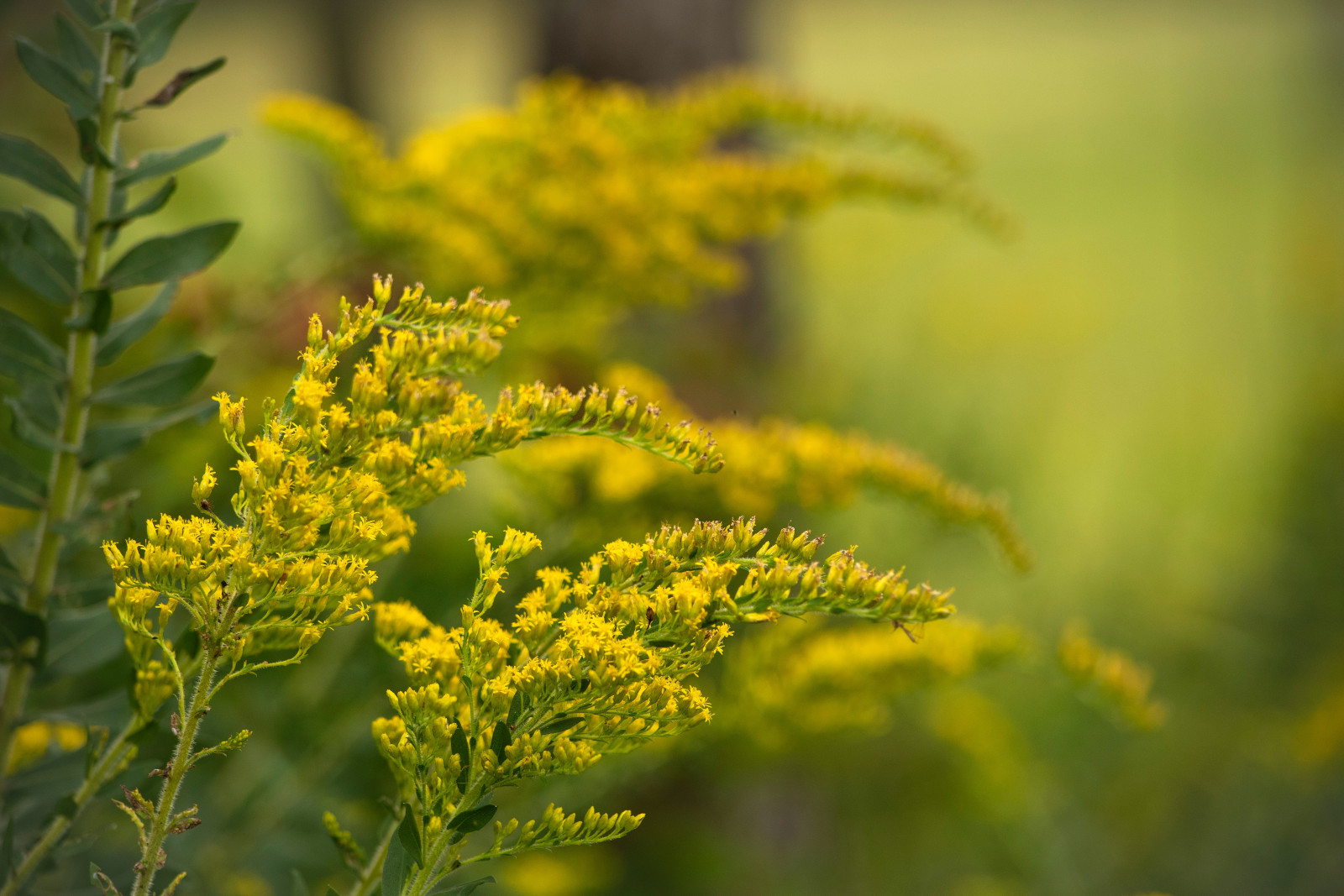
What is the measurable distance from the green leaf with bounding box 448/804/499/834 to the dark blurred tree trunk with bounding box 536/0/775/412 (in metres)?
1.32

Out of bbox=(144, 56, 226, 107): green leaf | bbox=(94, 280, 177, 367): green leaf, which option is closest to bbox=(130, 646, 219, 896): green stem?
bbox=(94, 280, 177, 367): green leaf

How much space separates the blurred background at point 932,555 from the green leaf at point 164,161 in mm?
414

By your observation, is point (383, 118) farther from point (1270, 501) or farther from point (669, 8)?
point (1270, 501)

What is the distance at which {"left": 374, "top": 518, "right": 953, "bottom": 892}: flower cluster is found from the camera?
0.50 meters

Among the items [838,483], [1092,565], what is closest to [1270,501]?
[1092,565]

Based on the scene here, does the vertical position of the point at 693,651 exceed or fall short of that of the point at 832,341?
it exceeds it

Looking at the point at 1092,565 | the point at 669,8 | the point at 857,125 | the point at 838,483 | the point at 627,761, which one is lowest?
the point at 1092,565

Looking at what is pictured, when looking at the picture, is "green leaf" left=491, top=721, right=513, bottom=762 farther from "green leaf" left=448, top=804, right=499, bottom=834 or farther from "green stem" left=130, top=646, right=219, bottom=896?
"green stem" left=130, top=646, right=219, bottom=896

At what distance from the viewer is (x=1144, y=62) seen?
11.2 m

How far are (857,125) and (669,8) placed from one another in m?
0.90

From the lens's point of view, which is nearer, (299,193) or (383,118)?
(383,118)

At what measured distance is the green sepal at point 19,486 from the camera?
671 millimetres

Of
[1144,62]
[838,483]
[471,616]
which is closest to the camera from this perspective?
[471,616]

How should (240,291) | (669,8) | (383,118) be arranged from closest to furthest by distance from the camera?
1. (240,291)
2. (669,8)
3. (383,118)
